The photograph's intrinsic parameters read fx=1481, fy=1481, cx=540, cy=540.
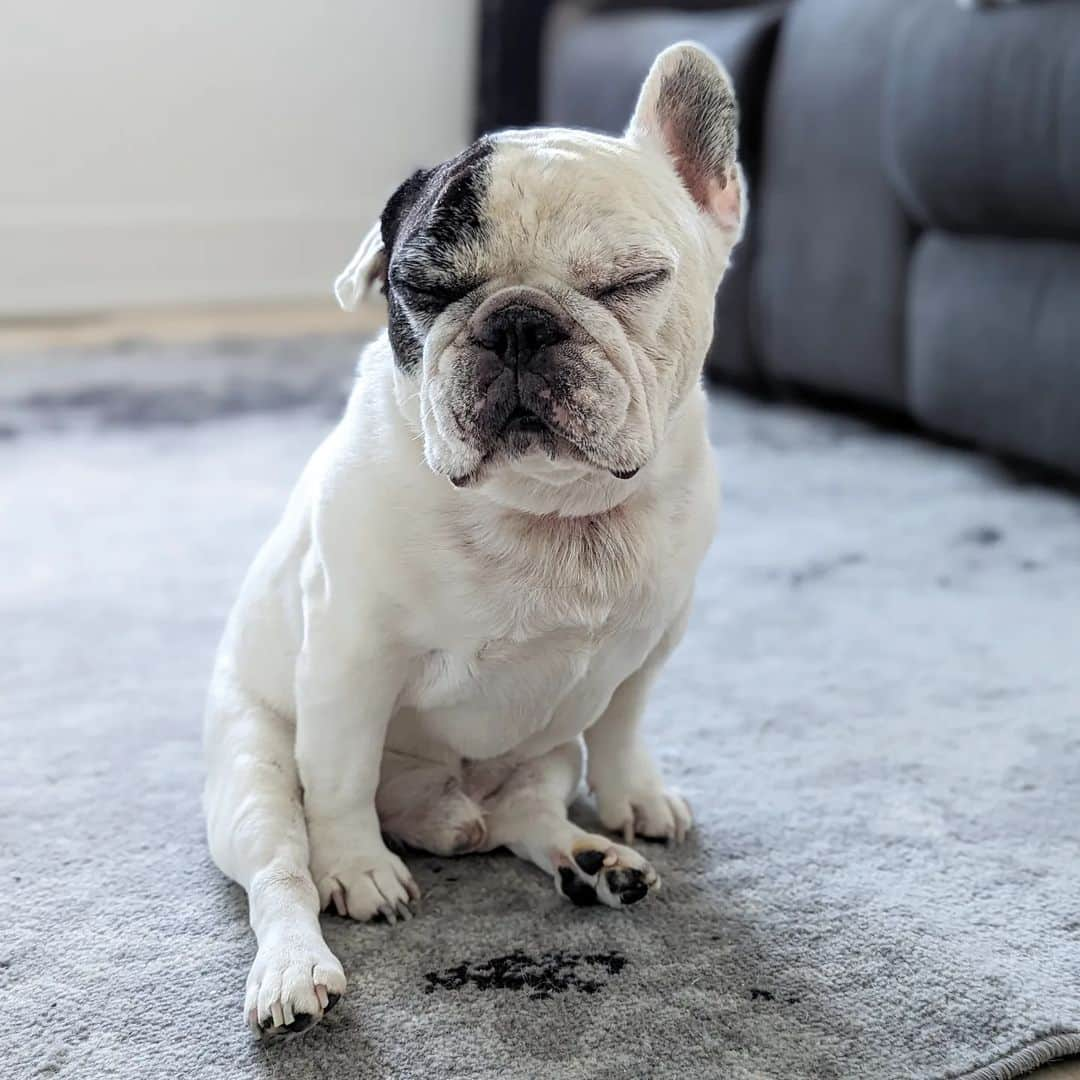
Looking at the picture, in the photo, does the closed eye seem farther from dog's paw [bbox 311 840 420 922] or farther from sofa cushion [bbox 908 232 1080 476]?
sofa cushion [bbox 908 232 1080 476]

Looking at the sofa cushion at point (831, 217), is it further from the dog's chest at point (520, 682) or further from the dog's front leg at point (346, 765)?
the dog's front leg at point (346, 765)

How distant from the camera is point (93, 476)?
7.00ft

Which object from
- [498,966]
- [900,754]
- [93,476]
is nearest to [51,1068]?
[498,966]

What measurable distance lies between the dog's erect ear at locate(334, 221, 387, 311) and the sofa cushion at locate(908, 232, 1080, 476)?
1.18m

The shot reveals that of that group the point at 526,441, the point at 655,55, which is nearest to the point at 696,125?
the point at 526,441

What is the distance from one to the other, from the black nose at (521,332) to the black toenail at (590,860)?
344 mm

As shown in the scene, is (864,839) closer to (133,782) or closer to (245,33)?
(133,782)

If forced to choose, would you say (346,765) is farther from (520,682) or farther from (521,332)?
(521,332)

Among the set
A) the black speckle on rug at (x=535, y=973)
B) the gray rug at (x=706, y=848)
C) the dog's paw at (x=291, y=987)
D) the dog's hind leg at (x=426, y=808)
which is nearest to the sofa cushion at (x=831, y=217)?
the gray rug at (x=706, y=848)

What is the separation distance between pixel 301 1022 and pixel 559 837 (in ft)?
0.85

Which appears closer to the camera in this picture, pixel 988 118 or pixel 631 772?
pixel 631 772

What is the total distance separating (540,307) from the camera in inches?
35.5

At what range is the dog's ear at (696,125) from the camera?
1.01 metres

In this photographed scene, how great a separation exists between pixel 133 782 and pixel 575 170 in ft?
1.98
